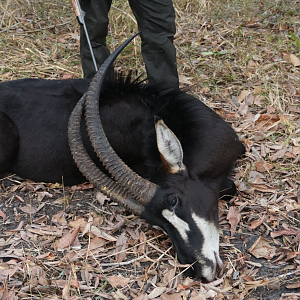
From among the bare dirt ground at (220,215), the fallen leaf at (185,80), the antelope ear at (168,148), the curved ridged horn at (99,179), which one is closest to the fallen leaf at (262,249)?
the bare dirt ground at (220,215)

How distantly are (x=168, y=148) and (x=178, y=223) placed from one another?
2.21ft

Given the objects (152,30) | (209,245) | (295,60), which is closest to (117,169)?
(209,245)

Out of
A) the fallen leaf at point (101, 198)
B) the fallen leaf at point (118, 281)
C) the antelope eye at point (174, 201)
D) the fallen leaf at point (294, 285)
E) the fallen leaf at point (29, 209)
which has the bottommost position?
the fallen leaf at point (29, 209)

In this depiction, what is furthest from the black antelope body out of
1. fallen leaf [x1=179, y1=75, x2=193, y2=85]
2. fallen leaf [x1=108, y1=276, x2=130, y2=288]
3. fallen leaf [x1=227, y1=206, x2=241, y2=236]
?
fallen leaf [x1=179, y1=75, x2=193, y2=85]

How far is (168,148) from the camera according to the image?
3.64 m

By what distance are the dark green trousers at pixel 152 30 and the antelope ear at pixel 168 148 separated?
5.34 ft

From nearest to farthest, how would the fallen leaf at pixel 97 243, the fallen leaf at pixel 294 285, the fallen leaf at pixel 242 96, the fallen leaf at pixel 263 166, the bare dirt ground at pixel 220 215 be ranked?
1. the fallen leaf at pixel 294 285
2. the bare dirt ground at pixel 220 215
3. the fallen leaf at pixel 97 243
4. the fallen leaf at pixel 263 166
5. the fallen leaf at pixel 242 96

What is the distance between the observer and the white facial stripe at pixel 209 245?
3551mm

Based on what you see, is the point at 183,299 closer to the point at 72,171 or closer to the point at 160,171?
the point at 160,171

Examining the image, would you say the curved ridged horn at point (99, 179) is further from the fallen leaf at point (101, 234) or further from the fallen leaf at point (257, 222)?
the fallen leaf at point (257, 222)

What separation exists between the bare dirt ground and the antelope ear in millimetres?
800

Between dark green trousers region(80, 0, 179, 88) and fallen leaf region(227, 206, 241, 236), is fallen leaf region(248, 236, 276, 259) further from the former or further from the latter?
dark green trousers region(80, 0, 179, 88)

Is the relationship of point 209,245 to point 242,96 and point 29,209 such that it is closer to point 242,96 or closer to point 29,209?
point 29,209

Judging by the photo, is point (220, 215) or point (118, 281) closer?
point (118, 281)
